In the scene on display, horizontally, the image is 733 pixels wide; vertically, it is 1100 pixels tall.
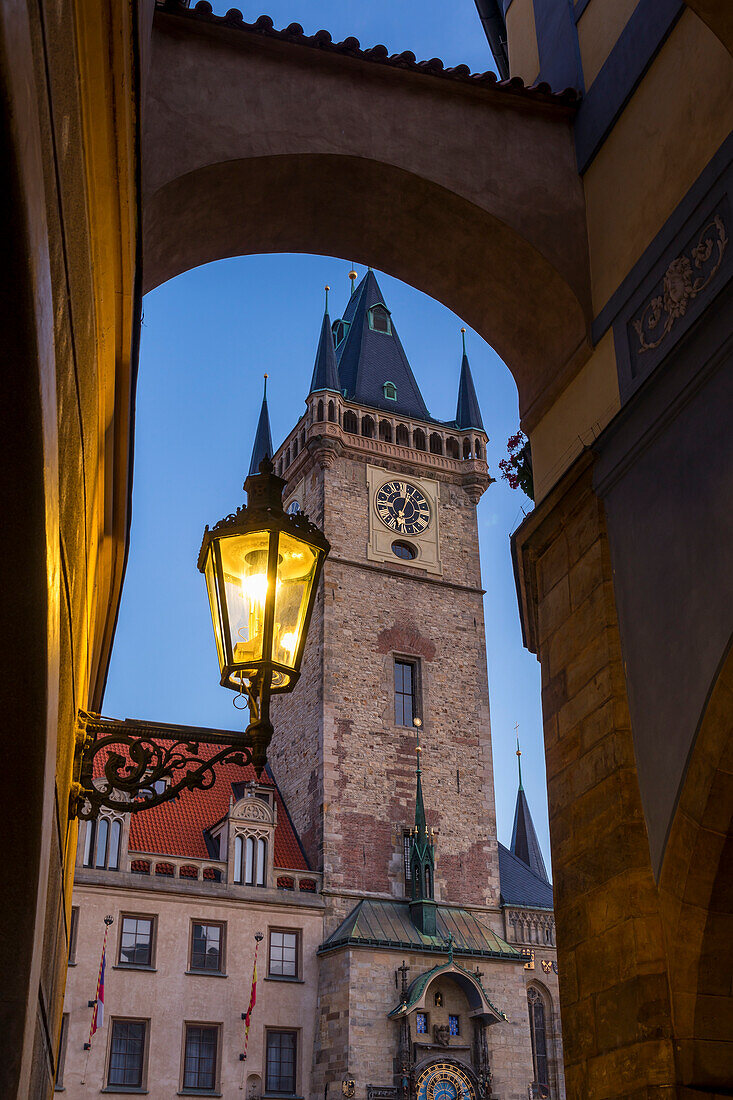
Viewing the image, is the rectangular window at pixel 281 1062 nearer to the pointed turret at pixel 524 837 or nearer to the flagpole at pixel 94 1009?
the flagpole at pixel 94 1009

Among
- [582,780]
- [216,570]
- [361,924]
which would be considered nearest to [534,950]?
[361,924]

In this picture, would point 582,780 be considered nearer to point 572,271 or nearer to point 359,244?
→ point 572,271

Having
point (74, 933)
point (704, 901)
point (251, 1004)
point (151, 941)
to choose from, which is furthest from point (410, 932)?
point (704, 901)

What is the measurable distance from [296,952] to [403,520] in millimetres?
12905

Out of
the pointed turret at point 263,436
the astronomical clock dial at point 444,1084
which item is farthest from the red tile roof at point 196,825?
the pointed turret at point 263,436

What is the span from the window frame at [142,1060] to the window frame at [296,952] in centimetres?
299

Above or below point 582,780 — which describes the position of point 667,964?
below

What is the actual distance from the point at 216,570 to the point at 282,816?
1033 inches

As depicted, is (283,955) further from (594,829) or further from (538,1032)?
(594,829)

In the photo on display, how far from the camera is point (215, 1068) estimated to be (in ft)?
76.0

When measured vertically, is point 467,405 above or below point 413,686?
above

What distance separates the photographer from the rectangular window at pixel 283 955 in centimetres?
2481

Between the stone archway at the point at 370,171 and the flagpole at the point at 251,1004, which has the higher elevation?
the stone archway at the point at 370,171

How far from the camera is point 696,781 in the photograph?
437 centimetres
